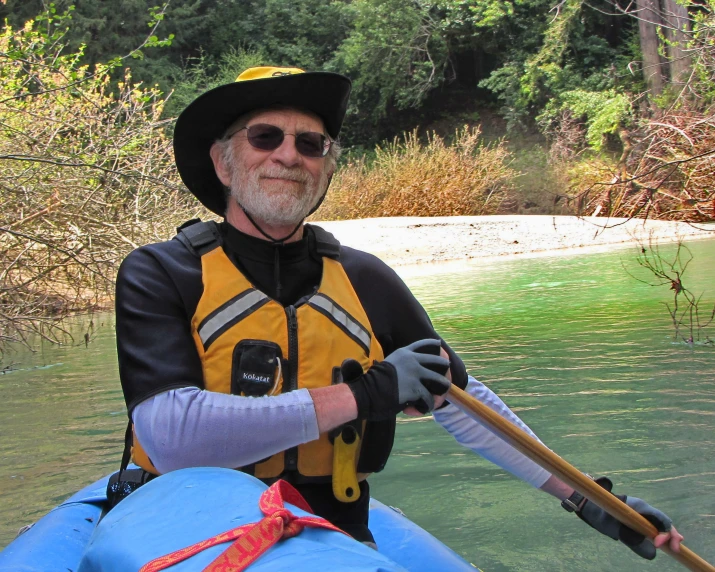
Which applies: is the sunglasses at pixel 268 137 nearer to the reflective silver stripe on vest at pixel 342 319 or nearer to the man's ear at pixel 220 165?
the man's ear at pixel 220 165

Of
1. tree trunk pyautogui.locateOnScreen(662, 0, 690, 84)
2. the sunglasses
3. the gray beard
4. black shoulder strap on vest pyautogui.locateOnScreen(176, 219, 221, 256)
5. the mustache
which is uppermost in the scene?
tree trunk pyautogui.locateOnScreen(662, 0, 690, 84)

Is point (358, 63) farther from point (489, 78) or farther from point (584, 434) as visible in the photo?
point (584, 434)

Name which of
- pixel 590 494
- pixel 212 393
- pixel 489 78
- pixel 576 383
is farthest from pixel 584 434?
pixel 489 78

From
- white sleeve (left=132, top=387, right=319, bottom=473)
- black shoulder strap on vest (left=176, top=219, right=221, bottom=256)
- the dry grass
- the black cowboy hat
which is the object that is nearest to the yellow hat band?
the black cowboy hat

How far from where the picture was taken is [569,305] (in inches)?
300

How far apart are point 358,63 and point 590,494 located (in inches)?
896

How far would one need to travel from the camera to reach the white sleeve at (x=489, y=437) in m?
2.10

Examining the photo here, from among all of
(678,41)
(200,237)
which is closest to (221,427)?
(200,237)

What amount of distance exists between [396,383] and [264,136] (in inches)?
25.3

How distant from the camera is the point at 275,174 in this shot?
200 centimetres

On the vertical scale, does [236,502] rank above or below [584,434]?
above

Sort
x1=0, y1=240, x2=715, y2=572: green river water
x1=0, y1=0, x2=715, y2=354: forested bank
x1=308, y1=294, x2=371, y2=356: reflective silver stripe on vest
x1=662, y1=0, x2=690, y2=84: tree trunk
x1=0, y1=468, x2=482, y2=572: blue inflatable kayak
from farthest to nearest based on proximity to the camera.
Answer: x1=0, y1=0, x2=715, y2=354: forested bank
x1=662, y1=0, x2=690, y2=84: tree trunk
x1=0, y1=240, x2=715, y2=572: green river water
x1=308, y1=294, x2=371, y2=356: reflective silver stripe on vest
x1=0, y1=468, x2=482, y2=572: blue inflatable kayak

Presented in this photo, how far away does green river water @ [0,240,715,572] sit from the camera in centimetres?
321

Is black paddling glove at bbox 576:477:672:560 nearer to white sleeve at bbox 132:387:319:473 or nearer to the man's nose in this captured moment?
white sleeve at bbox 132:387:319:473
